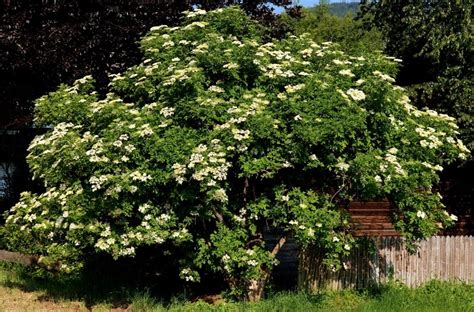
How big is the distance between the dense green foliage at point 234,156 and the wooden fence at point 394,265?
907 millimetres

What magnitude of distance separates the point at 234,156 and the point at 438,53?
7816 millimetres

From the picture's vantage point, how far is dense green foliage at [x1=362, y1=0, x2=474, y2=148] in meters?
13.1

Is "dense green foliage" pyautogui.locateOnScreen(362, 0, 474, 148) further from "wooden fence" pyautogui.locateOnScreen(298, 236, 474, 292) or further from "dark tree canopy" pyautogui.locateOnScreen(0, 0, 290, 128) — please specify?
"dark tree canopy" pyautogui.locateOnScreen(0, 0, 290, 128)

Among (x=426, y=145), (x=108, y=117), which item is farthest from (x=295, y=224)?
(x=108, y=117)

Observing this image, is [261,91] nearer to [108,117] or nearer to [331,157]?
[331,157]

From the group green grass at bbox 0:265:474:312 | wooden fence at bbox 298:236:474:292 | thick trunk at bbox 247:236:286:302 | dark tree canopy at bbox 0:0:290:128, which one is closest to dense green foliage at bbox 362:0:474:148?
wooden fence at bbox 298:236:474:292

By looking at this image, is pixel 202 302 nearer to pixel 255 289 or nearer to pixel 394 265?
pixel 255 289

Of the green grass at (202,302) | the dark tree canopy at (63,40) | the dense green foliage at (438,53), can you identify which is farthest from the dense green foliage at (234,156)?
the dense green foliage at (438,53)

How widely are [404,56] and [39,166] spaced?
10.1m

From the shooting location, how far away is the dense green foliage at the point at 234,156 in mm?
7234

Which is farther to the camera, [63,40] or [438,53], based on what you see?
[438,53]

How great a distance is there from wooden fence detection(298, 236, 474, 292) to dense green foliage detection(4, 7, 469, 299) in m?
0.91

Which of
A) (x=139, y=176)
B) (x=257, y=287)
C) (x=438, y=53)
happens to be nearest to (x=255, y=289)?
(x=257, y=287)

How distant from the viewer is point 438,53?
1358cm
